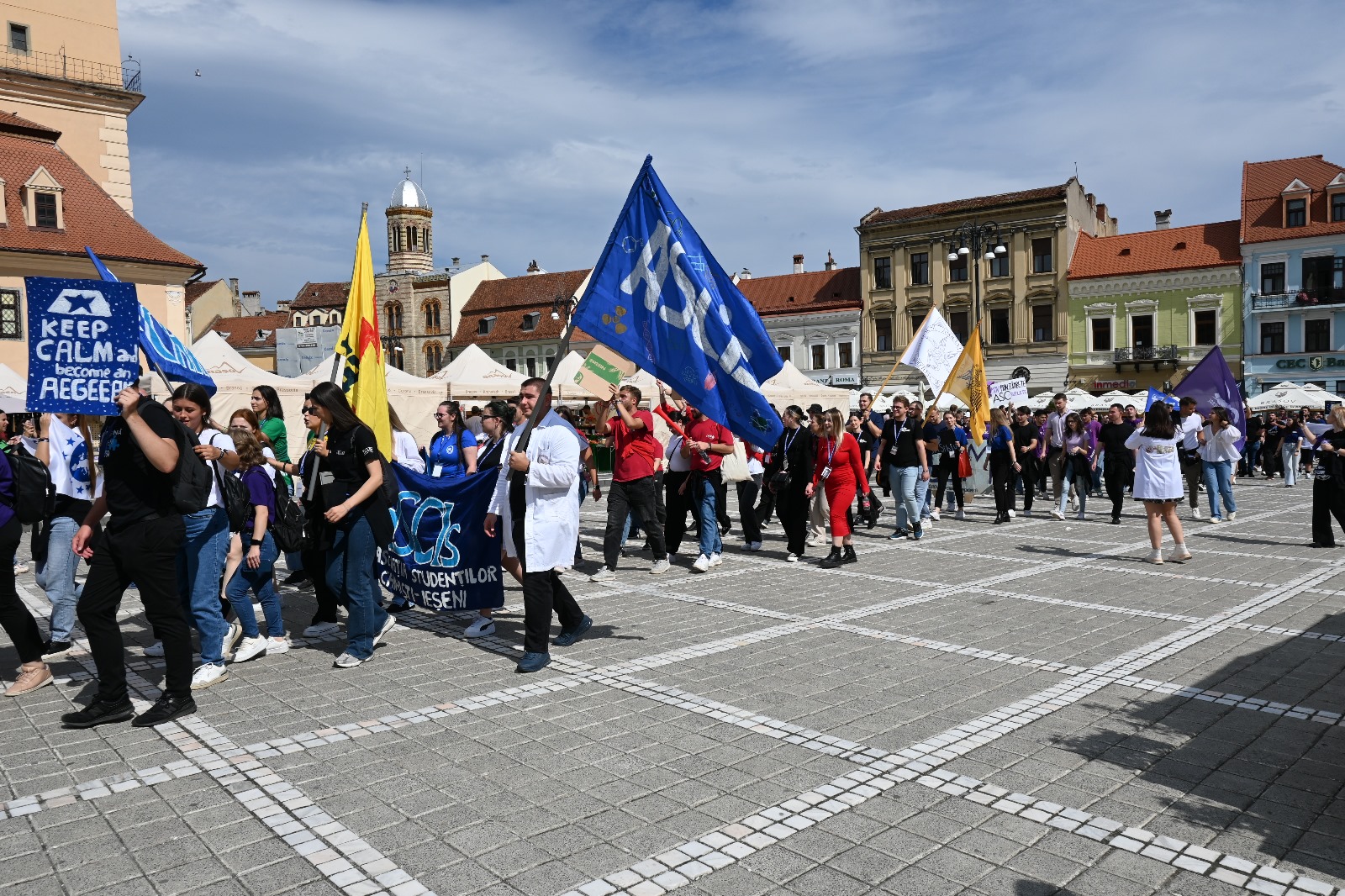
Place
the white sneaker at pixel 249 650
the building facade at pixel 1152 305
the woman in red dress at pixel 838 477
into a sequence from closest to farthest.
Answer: the white sneaker at pixel 249 650 < the woman in red dress at pixel 838 477 < the building facade at pixel 1152 305

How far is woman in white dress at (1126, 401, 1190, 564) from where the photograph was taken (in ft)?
35.0

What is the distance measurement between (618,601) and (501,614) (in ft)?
3.50

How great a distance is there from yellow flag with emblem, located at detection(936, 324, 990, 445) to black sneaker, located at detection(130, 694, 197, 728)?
13292mm

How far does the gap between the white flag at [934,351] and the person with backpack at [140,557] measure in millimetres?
13941

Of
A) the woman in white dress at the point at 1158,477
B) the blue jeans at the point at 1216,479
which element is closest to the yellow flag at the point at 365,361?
the woman in white dress at the point at 1158,477

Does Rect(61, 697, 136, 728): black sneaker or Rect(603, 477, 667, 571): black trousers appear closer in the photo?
Rect(61, 697, 136, 728): black sneaker

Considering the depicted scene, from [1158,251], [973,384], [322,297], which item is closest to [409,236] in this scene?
[322,297]

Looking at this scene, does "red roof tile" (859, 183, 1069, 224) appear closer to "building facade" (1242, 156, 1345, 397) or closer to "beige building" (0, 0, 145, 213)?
"building facade" (1242, 156, 1345, 397)

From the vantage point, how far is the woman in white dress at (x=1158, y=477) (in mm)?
10664

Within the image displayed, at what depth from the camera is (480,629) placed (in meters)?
7.45

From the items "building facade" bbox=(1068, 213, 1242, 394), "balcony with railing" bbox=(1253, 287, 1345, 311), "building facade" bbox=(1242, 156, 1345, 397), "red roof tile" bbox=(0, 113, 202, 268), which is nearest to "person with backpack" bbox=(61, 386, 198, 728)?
"red roof tile" bbox=(0, 113, 202, 268)

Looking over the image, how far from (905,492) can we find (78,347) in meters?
9.68

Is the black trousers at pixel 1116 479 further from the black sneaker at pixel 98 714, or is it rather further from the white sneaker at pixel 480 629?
the black sneaker at pixel 98 714

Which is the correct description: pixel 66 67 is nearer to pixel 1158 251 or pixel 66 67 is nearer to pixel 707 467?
pixel 707 467
